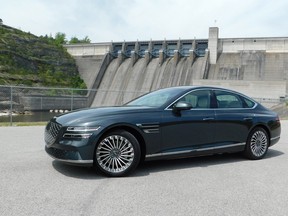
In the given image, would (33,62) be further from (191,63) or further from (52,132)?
(52,132)

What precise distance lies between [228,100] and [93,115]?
9.44 feet

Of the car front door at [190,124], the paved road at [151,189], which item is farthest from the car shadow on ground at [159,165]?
the car front door at [190,124]

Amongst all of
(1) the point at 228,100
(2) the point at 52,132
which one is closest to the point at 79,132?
(2) the point at 52,132

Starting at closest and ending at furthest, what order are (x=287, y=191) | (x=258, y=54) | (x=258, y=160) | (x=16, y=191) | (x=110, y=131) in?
(x=16, y=191), (x=287, y=191), (x=110, y=131), (x=258, y=160), (x=258, y=54)

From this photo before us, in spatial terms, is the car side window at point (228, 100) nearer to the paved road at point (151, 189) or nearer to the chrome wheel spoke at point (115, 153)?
the paved road at point (151, 189)

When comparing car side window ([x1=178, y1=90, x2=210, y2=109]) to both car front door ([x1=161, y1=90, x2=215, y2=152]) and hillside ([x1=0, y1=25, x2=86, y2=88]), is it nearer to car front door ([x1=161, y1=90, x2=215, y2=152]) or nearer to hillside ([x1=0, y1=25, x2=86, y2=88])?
car front door ([x1=161, y1=90, x2=215, y2=152])

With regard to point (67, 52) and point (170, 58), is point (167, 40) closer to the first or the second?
point (170, 58)

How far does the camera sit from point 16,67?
4147 centimetres

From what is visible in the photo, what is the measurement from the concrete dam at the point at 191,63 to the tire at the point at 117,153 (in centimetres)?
3006

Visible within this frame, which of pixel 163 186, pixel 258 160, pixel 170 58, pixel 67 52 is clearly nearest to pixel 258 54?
pixel 170 58

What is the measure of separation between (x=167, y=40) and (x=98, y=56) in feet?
40.7

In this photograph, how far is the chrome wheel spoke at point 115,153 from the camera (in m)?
4.61

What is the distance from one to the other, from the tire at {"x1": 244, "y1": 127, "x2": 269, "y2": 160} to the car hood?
240cm

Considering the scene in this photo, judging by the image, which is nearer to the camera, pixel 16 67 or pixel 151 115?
pixel 151 115
